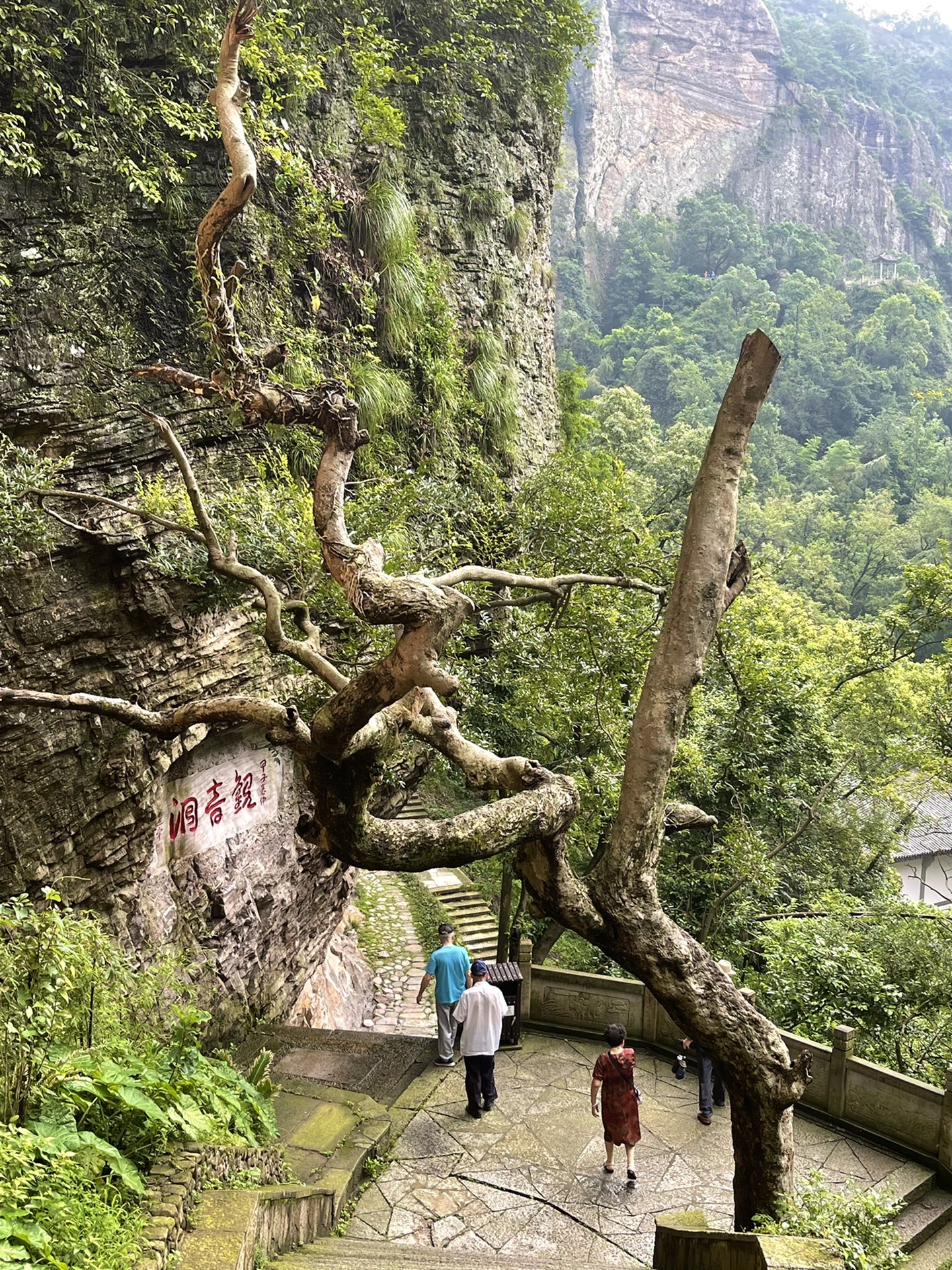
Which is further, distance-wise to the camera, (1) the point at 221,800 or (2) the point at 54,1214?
(1) the point at 221,800

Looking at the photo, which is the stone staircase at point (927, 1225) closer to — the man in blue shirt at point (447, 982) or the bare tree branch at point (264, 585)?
the man in blue shirt at point (447, 982)

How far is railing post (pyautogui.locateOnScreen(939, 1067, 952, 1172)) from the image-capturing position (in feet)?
23.0

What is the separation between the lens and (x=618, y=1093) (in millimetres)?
6812

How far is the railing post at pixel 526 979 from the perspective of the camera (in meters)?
9.42

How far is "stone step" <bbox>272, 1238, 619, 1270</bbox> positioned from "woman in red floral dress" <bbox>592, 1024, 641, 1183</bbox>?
891 mm

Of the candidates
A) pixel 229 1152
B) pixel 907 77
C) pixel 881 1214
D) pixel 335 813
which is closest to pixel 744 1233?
pixel 881 1214

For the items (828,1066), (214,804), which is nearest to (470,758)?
(214,804)

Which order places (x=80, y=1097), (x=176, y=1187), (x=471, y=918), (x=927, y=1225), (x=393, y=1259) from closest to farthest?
(x=176, y=1187) < (x=80, y=1097) < (x=393, y=1259) < (x=927, y=1225) < (x=471, y=918)

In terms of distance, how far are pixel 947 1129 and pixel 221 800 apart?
6811mm

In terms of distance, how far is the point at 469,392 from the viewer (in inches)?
588

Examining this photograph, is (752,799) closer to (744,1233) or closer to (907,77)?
(744,1233)

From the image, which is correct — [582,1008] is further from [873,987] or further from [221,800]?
[221,800]

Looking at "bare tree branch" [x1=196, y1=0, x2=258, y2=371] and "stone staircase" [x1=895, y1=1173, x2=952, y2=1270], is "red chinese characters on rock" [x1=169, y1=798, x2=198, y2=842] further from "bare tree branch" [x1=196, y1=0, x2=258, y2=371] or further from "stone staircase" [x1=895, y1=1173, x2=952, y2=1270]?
"stone staircase" [x1=895, y1=1173, x2=952, y2=1270]

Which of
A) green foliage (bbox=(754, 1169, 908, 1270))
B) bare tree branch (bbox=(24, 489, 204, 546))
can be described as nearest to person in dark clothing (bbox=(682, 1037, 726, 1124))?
green foliage (bbox=(754, 1169, 908, 1270))
